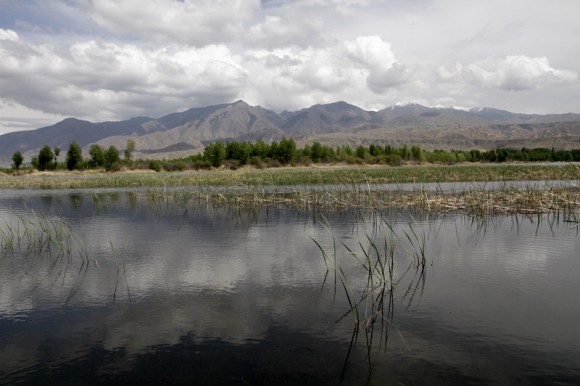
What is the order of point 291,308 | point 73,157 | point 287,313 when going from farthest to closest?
point 73,157 → point 291,308 → point 287,313

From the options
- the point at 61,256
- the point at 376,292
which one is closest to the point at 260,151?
the point at 61,256

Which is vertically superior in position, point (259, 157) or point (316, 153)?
point (316, 153)

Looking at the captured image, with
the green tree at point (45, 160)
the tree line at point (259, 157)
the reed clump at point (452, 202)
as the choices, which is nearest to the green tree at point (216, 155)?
the tree line at point (259, 157)

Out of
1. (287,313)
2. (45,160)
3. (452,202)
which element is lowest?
(287,313)

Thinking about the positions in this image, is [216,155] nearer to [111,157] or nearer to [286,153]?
[286,153]

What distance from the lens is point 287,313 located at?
1259 cm

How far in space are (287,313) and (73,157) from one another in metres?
150

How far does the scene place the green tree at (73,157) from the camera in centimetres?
14362

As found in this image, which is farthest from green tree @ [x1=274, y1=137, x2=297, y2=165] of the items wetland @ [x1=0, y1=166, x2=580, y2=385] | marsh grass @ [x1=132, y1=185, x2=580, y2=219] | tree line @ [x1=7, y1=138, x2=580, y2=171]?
wetland @ [x1=0, y1=166, x2=580, y2=385]

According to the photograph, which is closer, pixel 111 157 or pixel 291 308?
pixel 291 308

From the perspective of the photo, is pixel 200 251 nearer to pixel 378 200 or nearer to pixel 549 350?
pixel 549 350

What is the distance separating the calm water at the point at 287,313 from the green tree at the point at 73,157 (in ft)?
441

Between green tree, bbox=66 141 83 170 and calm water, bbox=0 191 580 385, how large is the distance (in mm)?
134358

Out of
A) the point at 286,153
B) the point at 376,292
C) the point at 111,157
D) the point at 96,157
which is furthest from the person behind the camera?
the point at 286,153
